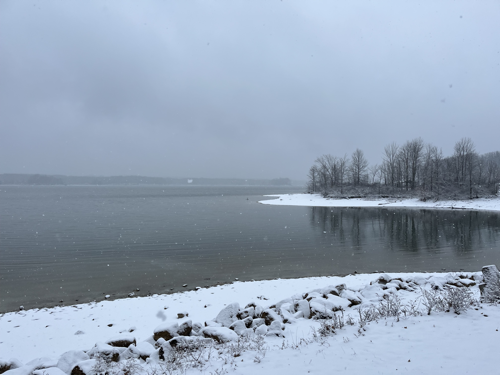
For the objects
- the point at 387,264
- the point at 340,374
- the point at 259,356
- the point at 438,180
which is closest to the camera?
the point at 340,374

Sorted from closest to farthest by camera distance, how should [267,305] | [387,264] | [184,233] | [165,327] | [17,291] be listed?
[165,327]
[267,305]
[17,291]
[387,264]
[184,233]

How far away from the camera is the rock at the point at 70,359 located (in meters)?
5.04

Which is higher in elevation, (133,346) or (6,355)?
(133,346)

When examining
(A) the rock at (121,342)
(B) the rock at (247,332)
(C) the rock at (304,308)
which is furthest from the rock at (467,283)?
(A) the rock at (121,342)

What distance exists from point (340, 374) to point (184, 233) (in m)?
21.9

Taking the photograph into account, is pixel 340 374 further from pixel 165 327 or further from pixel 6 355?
pixel 6 355

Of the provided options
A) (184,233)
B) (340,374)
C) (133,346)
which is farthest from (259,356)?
(184,233)

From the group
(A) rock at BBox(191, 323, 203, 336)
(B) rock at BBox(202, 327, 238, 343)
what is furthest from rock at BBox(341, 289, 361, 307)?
(A) rock at BBox(191, 323, 203, 336)

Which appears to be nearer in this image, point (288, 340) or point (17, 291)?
point (288, 340)

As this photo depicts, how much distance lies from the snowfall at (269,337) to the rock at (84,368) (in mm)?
16

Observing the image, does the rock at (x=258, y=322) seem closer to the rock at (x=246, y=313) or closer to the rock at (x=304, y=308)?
the rock at (x=246, y=313)

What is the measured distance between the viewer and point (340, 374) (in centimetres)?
427

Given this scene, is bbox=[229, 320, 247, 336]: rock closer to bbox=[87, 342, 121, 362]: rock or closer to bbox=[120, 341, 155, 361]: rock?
bbox=[120, 341, 155, 361]: rock

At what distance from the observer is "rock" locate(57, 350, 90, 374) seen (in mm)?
5043
